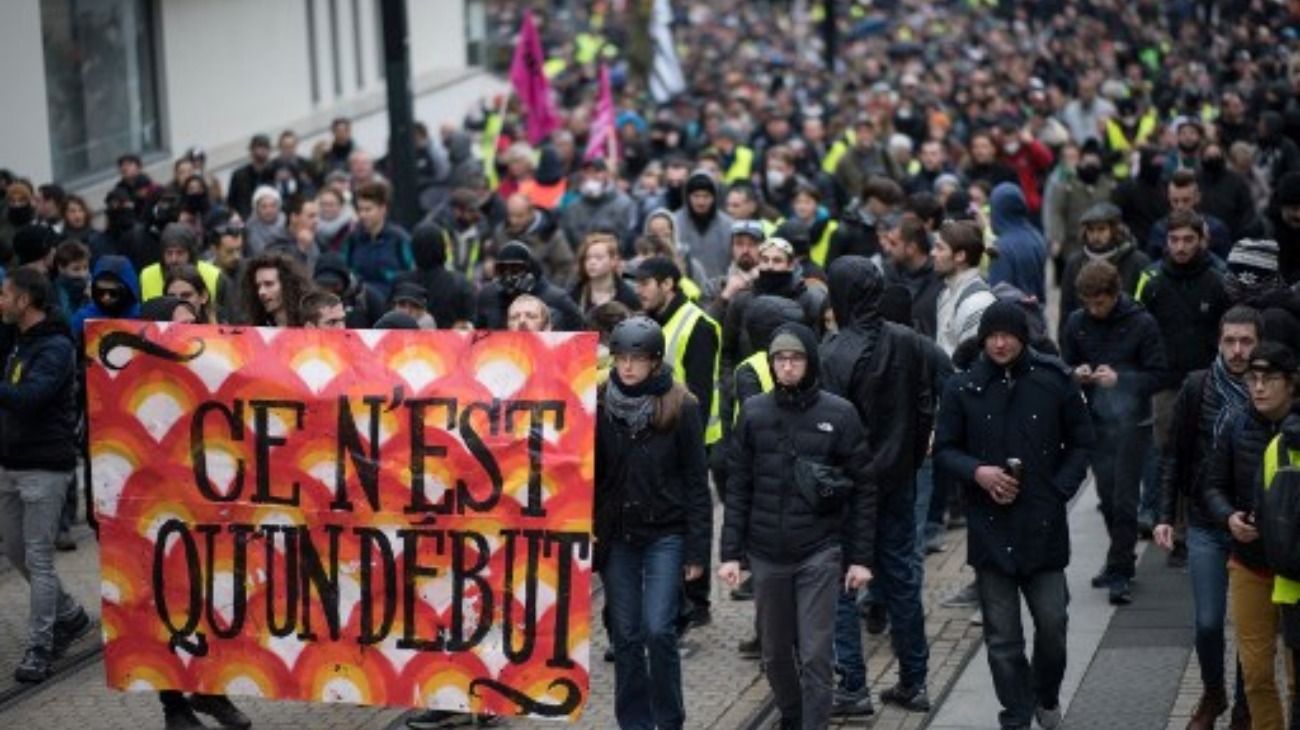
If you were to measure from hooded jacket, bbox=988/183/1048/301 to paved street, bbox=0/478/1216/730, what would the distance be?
3.00 m

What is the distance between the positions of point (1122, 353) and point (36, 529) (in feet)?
17.7

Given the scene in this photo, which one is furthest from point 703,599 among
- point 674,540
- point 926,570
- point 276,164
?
point 276,164

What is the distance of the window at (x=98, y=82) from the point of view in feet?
70.3

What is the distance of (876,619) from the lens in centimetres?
1215

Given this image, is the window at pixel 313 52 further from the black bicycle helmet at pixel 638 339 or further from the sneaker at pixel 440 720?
the black bicycle helmet at pixel 638 339

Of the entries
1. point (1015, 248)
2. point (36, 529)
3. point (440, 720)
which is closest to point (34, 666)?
point (36, 529)

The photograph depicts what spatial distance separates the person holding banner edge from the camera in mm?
9781

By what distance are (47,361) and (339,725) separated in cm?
224

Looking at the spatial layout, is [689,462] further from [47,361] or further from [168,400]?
[47,361]

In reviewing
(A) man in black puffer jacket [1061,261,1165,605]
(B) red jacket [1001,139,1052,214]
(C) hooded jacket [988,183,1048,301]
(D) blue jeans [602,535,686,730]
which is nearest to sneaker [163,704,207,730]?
(D) blue jeans [602,535,686,730]

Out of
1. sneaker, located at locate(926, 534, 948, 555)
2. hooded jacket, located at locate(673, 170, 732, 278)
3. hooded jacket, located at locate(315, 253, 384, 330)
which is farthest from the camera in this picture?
hooded jacket, located at locate(673, 170, 732, 278)

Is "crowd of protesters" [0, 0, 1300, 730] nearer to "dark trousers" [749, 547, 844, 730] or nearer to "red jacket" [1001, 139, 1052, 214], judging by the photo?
"dark trousers" [749, 547, 844, 730]

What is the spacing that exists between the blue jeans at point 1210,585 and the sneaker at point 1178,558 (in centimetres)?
318

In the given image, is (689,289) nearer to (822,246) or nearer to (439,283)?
(439,283)
